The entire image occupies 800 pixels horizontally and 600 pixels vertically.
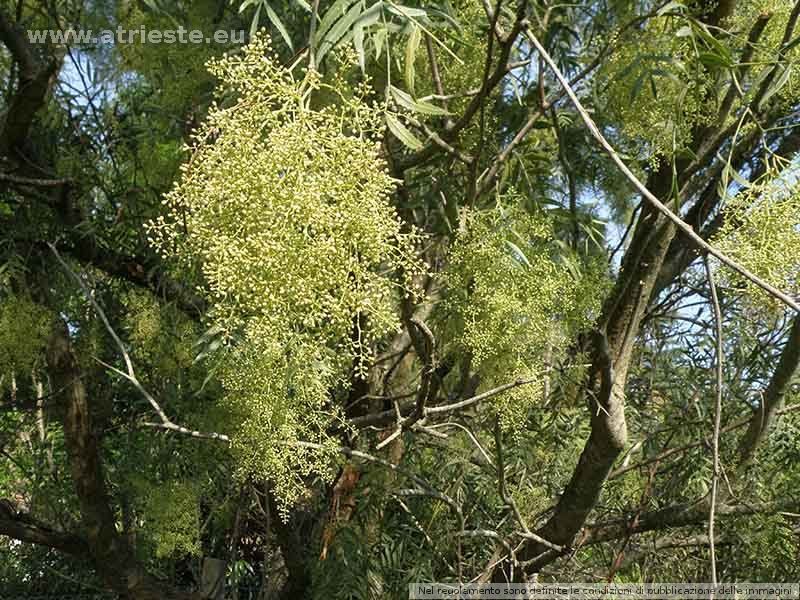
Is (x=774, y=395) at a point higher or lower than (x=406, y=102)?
lower

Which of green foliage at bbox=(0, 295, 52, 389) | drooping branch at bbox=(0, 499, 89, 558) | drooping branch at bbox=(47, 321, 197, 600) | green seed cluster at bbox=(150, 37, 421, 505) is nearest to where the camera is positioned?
green seed cluster at bbox=(150, 37, 421, 505)

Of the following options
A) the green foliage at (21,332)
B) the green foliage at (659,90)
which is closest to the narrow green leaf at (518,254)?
the green foliage at (659,90)

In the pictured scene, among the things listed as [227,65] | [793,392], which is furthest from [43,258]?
[793,392]

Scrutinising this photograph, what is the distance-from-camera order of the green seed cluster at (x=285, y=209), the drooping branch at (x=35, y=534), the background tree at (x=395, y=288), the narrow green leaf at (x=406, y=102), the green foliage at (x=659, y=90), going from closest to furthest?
A: the green seed cluster at (x=285, y=209) < the background tree at (x=395, y=288) < the narrow green leaf at (x=406, y=102) < the green foliage at (x=659, y=90) < the drooping branch at (x=35, y=534)

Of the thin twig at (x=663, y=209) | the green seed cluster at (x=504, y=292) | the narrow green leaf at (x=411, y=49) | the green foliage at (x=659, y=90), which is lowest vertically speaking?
the thin twig at (x=663, y=209)

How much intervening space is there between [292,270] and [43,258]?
207 centimetres

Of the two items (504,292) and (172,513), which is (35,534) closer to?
(172,513)

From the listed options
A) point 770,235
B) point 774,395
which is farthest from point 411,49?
point 774,395

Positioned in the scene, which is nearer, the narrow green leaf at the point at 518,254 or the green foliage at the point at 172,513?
the narrow green leaf at the point at 518,254

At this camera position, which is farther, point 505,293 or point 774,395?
point 774,395

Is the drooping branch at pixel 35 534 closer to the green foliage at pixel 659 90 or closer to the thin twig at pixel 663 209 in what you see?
the green foliage at pixel 659 90

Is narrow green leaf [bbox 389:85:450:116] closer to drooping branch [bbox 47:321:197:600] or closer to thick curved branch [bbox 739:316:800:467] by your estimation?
thick curved branch [bbox 739:316:800:467]

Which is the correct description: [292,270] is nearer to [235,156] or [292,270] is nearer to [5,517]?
[235,156]

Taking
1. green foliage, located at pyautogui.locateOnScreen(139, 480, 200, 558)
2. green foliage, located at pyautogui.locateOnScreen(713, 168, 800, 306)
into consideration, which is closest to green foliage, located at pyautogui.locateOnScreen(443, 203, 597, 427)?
green foliage, located at pyautogui.locateOnScreen(713, 168, 800, 306)
